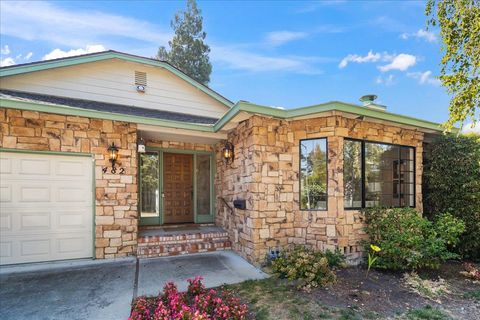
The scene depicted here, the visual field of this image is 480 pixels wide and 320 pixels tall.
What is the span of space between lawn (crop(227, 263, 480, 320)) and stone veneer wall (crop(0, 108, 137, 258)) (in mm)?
2830

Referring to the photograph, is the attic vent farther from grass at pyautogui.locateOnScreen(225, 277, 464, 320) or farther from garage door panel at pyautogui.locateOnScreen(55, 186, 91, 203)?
grass at pyautogui.locateOnScreen(225, 277, 464, 320)

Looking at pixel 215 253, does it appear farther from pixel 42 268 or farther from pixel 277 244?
pixel 42 268

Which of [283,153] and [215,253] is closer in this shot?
[283,153]

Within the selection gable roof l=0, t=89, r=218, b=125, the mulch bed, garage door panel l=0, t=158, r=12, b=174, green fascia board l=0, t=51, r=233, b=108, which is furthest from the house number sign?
the mulch bed

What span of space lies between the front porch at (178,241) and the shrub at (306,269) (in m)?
2.08

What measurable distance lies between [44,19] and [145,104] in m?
3.31

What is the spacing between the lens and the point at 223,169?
6863 millimetres

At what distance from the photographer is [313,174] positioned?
5164 millimetres

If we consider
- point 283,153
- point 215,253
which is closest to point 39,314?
point 215,253

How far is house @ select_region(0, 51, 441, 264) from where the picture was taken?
4793mm

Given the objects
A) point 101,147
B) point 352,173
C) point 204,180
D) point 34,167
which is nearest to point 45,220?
point 34,167

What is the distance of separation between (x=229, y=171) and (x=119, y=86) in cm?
396

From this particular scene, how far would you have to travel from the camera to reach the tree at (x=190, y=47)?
55.4 ft

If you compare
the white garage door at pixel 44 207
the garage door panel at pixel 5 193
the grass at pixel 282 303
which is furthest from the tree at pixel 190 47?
the grass at pixel 282 303
